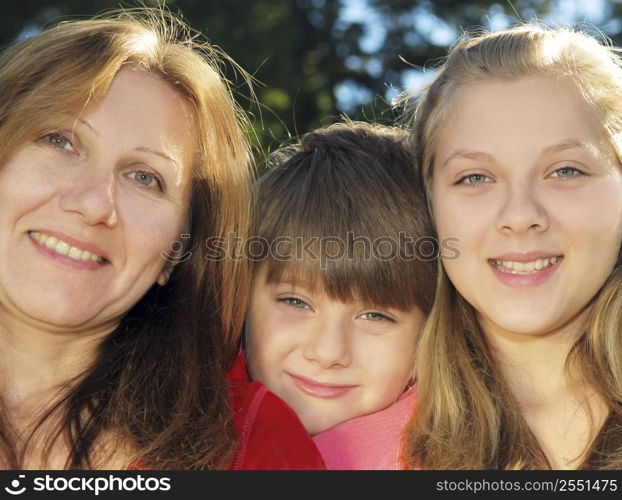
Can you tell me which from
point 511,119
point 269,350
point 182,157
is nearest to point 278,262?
point 269,350

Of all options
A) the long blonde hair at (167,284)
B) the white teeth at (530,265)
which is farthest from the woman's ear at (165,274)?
the white teeth at (530,265)

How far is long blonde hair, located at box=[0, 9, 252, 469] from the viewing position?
2.75 m

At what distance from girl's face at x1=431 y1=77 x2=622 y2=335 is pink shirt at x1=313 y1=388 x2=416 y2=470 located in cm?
51

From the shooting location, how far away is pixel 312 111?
993 cm

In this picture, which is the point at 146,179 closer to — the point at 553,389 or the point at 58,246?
the point at 58,246

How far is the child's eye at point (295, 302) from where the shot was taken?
336 centimetres

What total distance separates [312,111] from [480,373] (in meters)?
7.09

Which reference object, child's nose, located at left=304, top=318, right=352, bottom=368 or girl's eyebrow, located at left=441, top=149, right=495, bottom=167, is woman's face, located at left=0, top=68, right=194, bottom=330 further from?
girl's eyebrow, located at left=441, top=149, right=495, bottom=167

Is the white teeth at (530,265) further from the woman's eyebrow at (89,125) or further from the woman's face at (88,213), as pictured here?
the woman's eyebrow at (89,125)

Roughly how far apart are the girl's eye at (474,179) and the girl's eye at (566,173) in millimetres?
228

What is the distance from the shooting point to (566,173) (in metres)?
2.99

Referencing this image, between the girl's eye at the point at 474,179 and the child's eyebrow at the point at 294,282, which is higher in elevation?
the girl's eye at the point at 474,179
